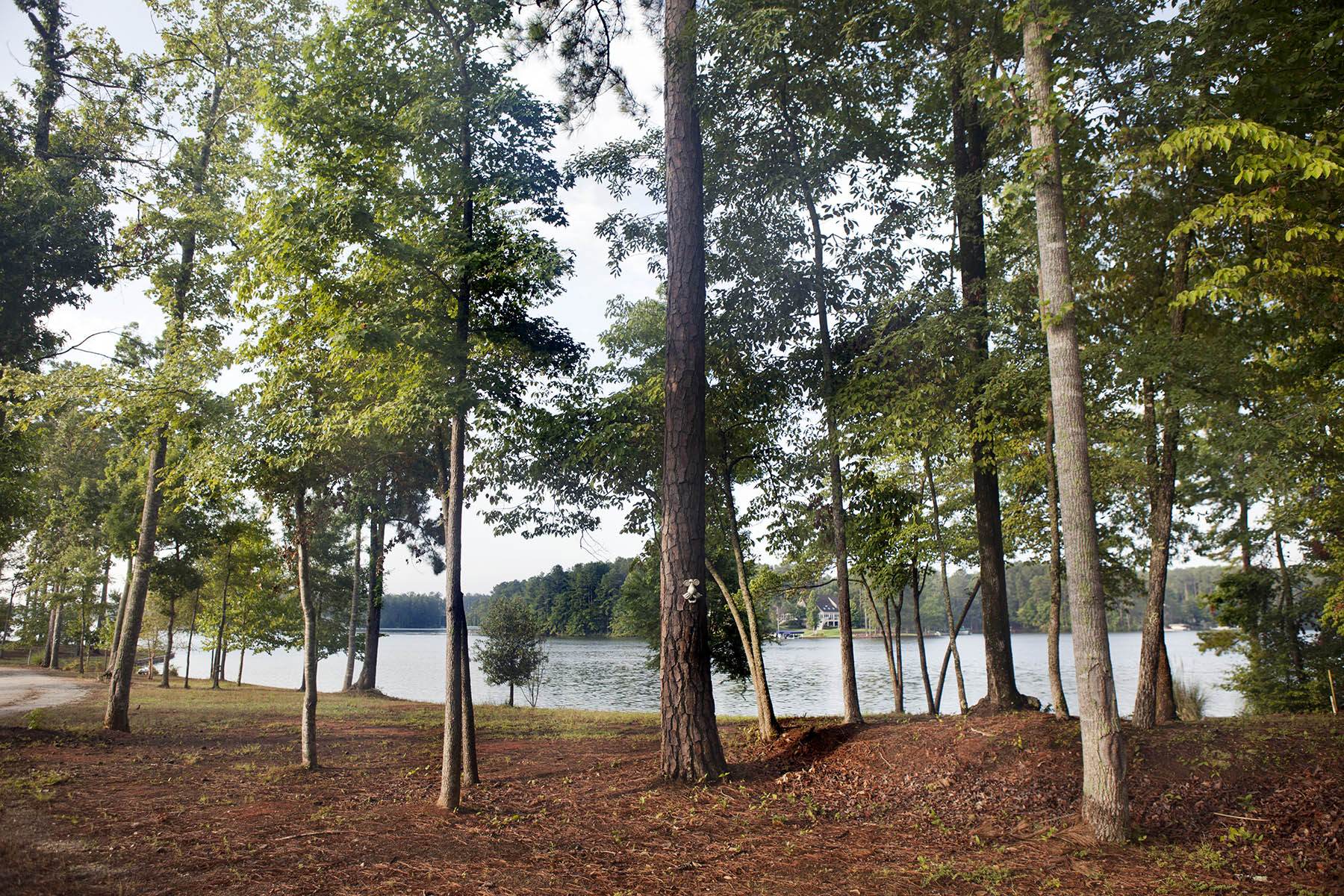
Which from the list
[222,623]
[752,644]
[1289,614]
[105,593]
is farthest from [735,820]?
[105,593]

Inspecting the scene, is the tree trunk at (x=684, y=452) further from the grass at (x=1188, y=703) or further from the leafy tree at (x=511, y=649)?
the leafy tree at (x=511, y=649)

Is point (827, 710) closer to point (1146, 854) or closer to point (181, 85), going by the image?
point (1146, 854)

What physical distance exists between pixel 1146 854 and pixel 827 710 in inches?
A: 701

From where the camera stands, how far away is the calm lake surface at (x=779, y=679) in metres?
23.4

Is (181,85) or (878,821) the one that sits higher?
(181,85)

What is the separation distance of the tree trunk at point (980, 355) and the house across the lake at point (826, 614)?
51839 millimetres

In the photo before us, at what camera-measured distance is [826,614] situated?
261 feet

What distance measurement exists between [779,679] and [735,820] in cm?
2796

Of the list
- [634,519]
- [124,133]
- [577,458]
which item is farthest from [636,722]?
[124,133]

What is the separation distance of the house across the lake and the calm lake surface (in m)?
5.34

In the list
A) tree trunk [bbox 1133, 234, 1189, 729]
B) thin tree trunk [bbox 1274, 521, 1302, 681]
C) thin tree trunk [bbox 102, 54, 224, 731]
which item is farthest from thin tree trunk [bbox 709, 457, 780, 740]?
thin tree trunk [bbox 1274, 521, 1302, 681]

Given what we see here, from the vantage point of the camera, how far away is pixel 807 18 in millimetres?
8492

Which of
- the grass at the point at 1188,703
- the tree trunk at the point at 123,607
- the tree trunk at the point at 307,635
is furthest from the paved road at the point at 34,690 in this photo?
the grass at the point at 1188,703

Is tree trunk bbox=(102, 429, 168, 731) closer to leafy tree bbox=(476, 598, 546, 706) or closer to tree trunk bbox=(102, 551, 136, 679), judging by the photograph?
tree trunk bbox=(102, 551, 136, 679)
